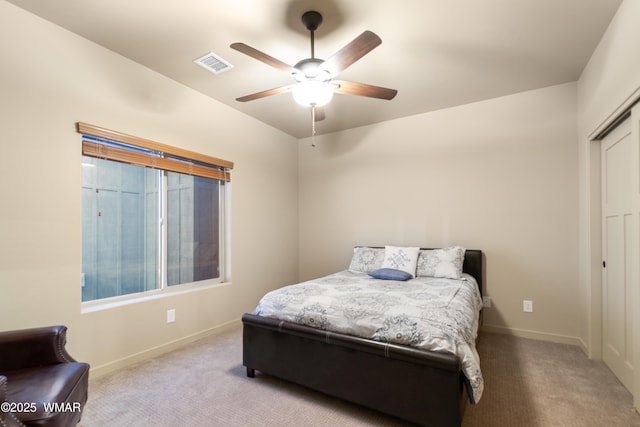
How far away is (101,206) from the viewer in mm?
2590

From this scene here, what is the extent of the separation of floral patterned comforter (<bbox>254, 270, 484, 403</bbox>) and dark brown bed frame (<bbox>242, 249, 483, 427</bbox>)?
6cm

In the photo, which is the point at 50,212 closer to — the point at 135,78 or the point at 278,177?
the point at 135,78

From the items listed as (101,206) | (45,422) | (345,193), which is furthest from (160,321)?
(345,193)

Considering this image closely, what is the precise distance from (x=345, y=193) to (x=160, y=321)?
2715 millimetres

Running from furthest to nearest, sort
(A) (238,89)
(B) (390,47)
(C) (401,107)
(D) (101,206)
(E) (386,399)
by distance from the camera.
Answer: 1. (C) (401,107)
2. (A) (238,89)
3. (D) (101,206)
4. (B) (390,47)
5. (E) (386,399)

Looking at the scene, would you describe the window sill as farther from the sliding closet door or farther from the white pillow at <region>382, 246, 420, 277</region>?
the sliding closet door

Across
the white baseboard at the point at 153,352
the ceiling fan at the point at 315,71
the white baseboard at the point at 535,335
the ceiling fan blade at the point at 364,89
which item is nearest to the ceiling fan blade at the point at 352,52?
the ceiling fan at the point at 315,71

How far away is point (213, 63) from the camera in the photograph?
2.64 metres

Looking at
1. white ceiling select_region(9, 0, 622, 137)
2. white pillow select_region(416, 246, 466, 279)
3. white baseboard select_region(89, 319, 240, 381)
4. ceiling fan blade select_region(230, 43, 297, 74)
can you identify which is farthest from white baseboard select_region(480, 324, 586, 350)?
ceiling fan blade select_region(230, 43, 297, 74)

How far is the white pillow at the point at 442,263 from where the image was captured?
312 cm

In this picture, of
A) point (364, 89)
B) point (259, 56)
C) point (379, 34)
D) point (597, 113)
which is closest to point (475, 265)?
point (597, 113)

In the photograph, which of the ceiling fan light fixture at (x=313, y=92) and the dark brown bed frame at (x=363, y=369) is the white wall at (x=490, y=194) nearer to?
the dark brown bed frame at (x=363, y=369)

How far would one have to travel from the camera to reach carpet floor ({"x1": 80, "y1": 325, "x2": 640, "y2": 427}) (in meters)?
1.84

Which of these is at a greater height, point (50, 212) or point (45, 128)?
point (45, 128)
